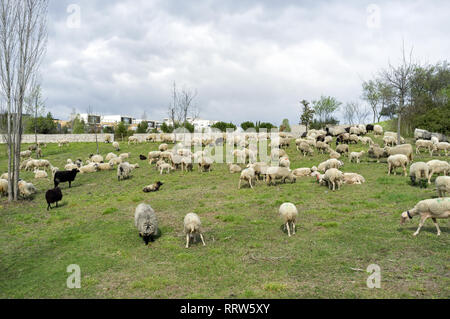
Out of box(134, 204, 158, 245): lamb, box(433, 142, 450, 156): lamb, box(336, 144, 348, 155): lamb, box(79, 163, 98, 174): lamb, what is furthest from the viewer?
box(79, 163, 98, 174): lamb

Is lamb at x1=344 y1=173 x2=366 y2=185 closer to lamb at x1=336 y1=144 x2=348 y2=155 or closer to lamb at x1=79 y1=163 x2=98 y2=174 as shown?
lamb at x1=336 y1=144 x2=348 y2=155

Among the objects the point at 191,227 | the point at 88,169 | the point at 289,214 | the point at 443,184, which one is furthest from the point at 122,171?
the point at 443,184

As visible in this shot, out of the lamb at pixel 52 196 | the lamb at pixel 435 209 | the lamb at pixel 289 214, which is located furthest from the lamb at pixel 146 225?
the lamb at pixel 435 209

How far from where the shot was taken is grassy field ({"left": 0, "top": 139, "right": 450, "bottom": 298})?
730 centimetres

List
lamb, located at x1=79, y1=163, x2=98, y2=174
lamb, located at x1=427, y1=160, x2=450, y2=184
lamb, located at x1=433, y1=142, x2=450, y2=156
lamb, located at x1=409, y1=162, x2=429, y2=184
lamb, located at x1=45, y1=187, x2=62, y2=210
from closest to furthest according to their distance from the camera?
lamb, located at x1=409, y1=162, x2=429, y2=184 → lamb, located at x1=427, y1=160, x2=450, y2=184 → lamb, located at x1=45, y1=187, x2=62, y2=210 → lamb, located at x1=433, y1=142, x2=450, y2=156 → lamb, located at x1=79, y1=163, x2=98, y2=174

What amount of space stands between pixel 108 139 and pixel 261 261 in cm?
5097

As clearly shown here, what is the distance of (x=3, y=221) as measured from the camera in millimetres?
15047

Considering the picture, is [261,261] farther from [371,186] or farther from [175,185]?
[175,185]

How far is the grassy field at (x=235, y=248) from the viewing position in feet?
24.0

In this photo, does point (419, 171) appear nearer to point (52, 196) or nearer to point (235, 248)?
point (235, 248)

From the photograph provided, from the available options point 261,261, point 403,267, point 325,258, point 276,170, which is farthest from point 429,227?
point 276,170

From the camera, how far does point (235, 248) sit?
Result: 9.94m

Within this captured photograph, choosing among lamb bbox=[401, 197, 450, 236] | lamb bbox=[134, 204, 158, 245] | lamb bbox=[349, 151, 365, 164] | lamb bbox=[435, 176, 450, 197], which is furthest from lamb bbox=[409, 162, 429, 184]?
lamb bbox=[134, 204, 158, 245]

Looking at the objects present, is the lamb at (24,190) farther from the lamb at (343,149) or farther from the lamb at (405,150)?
the lamb at (405,150)
